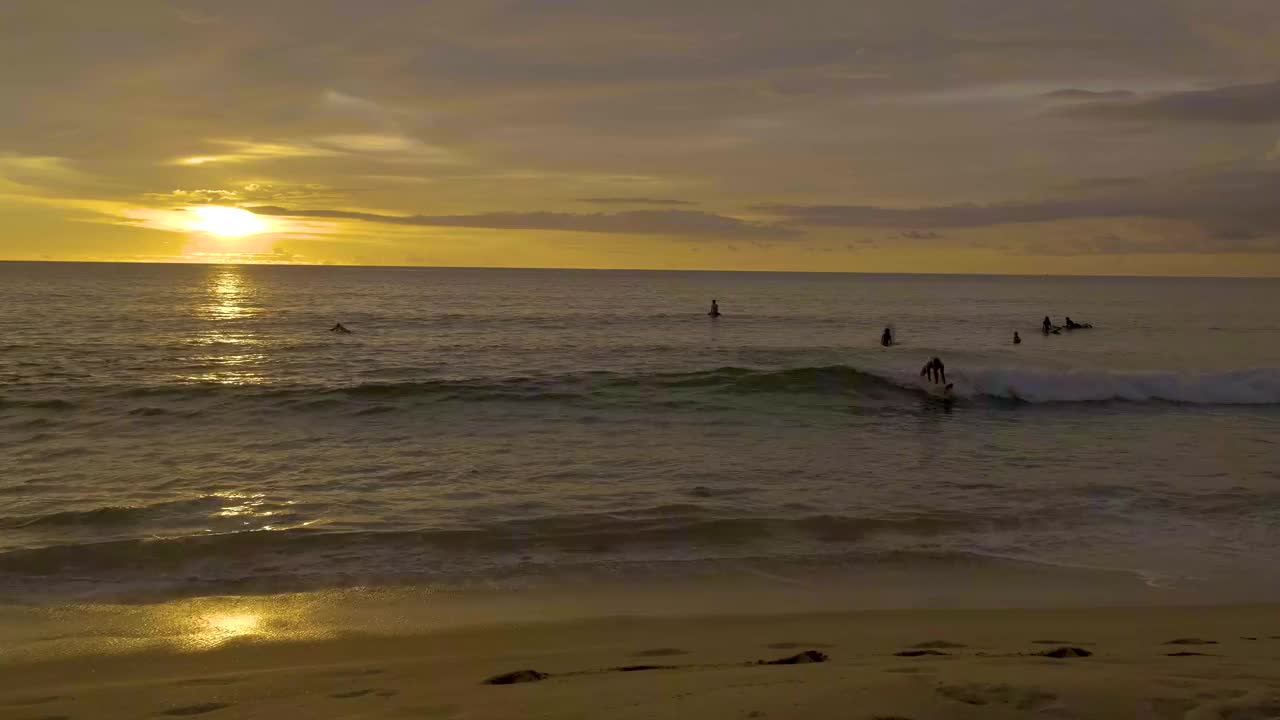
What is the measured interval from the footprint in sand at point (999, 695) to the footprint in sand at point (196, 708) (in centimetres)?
466

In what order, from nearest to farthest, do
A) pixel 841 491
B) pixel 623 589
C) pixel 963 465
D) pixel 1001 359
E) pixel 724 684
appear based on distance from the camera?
pixel 724 684
pixel 623 589
pixel 841 491
pixel 963 465
pixel 1001 359

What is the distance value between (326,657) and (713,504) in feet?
21.8

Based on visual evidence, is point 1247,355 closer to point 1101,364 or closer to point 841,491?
point 1101,364

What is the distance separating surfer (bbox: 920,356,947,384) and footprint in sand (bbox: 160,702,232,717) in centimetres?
2306

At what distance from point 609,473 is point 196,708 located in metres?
9.35

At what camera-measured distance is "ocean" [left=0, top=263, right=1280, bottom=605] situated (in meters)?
10.3

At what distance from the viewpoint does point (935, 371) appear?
91.4 feet

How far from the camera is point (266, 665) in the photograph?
721 cm

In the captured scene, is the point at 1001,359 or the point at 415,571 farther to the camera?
the point at 1001,359

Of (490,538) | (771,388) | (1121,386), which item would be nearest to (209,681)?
(490,538)

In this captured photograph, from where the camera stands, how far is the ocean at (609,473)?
405 inches

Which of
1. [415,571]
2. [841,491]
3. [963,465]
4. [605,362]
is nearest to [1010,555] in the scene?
[841,491]

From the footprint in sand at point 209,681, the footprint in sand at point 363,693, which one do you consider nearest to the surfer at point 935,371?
the footprint in sand at point 363,693

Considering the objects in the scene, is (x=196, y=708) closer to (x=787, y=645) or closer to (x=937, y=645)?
(x=787, y=645)
